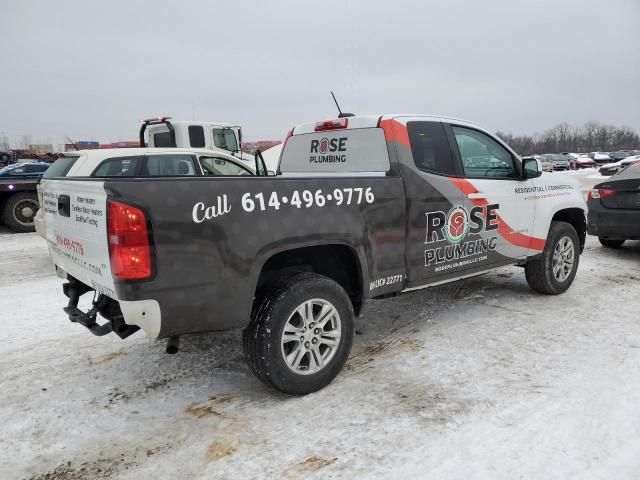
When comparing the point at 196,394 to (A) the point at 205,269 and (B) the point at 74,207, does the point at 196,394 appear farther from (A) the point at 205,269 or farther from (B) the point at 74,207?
(B) the point at 74,207

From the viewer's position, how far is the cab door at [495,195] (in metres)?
4.31

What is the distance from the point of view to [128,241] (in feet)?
8.23

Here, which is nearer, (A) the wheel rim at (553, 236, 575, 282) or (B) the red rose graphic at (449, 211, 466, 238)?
(B) the red rose graphic at (449, 211, 466, 238)

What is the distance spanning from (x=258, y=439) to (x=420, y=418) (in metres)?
0.97

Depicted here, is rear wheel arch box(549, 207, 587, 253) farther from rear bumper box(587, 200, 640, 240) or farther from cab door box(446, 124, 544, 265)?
rear bumper box(587, 200, 640, 240)

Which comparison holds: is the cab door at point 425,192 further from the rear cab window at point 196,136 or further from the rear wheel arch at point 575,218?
the rear cab window at point 196,136

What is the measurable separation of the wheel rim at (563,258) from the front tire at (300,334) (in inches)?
120

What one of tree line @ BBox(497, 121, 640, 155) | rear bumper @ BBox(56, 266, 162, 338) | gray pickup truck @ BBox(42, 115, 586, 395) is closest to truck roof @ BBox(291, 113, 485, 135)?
gray pickup truck @ BBox(42, 115, 586, 395)

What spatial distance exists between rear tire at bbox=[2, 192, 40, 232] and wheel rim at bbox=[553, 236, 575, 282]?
33.5 feet

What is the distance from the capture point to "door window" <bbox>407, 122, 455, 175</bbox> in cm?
397

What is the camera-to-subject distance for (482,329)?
439 cm

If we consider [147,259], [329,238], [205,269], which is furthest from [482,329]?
[147,259]

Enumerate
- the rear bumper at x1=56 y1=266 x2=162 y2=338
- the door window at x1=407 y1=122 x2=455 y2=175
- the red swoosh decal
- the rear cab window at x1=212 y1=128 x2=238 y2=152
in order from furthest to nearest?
the rear cab window at x1=212 y1=128 x2=238 y2=152
the red swoosh decal
the door window at x1=407 y1=122 x2=455 y2=175
the rear bumper at x1=56 y1=266 x2=162 y2=338

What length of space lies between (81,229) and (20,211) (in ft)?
30.5
